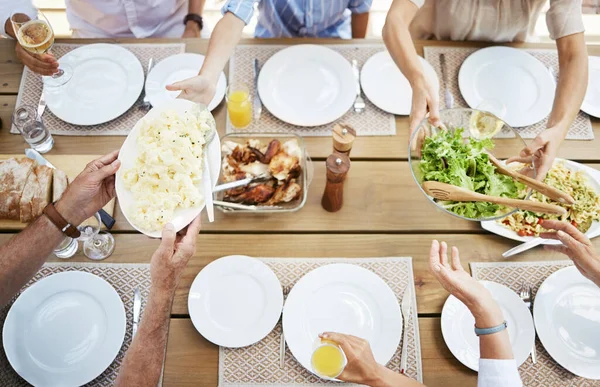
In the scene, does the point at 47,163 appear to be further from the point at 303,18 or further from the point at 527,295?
the point at 527,295

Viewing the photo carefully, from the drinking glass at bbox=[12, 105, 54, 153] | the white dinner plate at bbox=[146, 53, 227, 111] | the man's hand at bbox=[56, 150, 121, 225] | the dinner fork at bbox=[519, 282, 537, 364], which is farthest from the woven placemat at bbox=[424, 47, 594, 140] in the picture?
the drinking glass at bbox=[12, 105, 54, 153]

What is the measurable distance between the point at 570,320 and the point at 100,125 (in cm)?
184

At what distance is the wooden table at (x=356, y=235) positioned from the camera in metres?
1.35

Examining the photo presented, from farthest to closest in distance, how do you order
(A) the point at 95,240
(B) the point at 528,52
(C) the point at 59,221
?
(B) the point at 528,52 → (A) the point at 95,240 → (C) the point at 59,221

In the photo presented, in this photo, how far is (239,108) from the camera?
5.34ft

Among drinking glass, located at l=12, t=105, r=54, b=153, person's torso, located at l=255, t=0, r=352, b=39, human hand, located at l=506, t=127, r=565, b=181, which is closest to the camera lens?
human hand, located at l=506, t=127, r=565, b=181

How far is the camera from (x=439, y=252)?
4.44 feet

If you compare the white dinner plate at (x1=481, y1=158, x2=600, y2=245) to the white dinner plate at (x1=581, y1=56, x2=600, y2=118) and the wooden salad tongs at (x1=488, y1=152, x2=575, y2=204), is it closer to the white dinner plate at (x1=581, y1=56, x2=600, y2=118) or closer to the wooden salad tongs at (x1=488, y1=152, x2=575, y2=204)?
the wooden salad tongs at (x1=488, y1=152, x2=575, y2=204)

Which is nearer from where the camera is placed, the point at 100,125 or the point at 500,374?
the point at 500,374

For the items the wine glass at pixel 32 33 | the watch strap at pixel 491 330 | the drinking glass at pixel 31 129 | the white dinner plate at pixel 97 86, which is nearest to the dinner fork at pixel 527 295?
the watch strap at pixel 491 330

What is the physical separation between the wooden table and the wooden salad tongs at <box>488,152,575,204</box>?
17 cm

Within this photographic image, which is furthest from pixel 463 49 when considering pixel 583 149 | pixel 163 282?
pixel 163 282

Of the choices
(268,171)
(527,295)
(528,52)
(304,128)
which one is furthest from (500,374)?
(528,52)

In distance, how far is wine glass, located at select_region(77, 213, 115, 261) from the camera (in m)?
1.47
